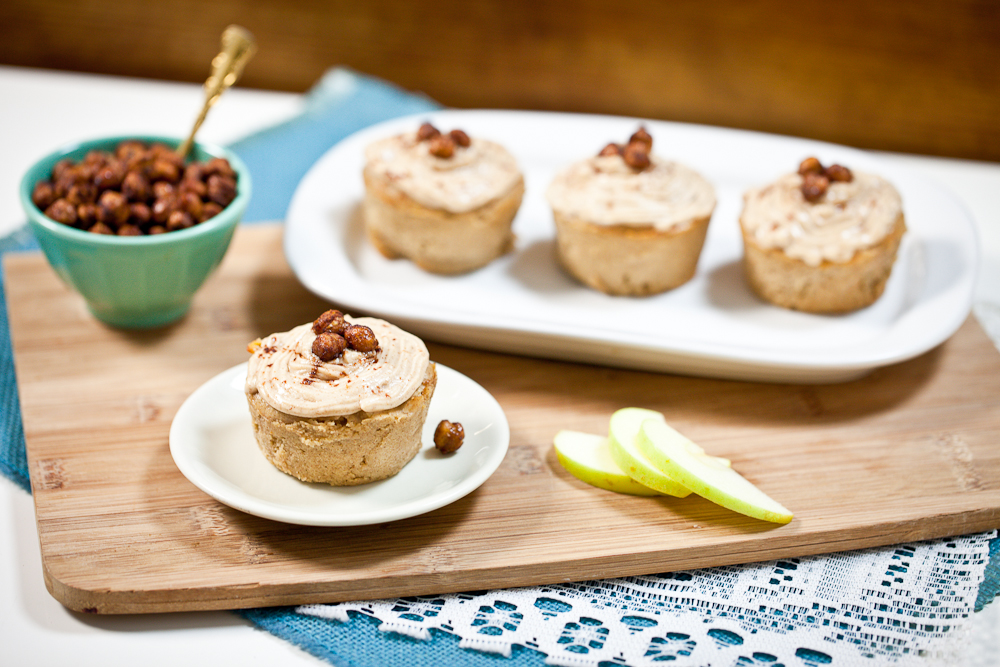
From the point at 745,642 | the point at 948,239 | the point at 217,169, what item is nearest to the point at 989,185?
the point at 948,239

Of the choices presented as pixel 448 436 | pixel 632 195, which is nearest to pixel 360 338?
pixel 448 436

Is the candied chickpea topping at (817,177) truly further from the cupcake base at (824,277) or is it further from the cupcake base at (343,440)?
the cupcake base at (343,440)

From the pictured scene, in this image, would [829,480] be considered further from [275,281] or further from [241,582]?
[275,281]

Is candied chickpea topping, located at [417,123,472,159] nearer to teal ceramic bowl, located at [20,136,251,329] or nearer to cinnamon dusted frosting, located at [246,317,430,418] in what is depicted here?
teal ceramic bowl, located at [20,136,251,329]

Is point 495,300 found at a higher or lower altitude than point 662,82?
lower

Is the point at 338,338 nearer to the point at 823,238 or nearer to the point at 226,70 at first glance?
the point at 226,70

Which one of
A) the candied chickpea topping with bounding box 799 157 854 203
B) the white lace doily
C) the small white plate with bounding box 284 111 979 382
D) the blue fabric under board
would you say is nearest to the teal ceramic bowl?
the small white plate with bounding box 284 111 979 382
